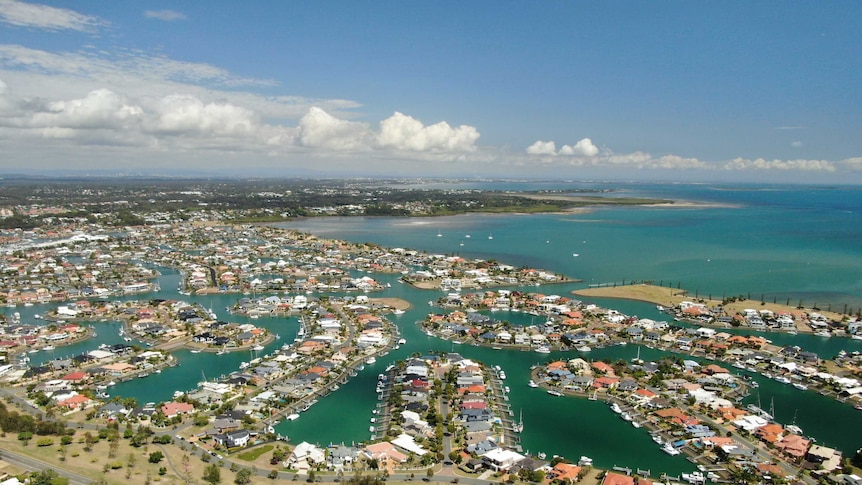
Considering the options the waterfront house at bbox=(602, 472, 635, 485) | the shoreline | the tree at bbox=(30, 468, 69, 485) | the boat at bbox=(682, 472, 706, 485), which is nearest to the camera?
the tree at bbox=(30, 468, 69, 485)

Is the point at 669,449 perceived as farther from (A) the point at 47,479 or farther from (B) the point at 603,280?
(B) the point at 603,280

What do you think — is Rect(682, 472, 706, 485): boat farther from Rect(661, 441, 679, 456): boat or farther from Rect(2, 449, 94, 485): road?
Rect(2, 449, 94, 485): road

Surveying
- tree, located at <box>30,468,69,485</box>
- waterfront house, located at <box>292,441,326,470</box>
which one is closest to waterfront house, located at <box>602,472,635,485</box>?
waterfront house, located at <box>292,441,326,470</box>

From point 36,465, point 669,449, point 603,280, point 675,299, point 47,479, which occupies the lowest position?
point 669,449

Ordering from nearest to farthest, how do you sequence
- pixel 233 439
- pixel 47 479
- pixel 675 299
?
pixel 47 479 → pixel 233 439 → pixel 675 299

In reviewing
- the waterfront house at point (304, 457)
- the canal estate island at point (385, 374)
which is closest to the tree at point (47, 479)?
the canal estate island at point (385, 374)

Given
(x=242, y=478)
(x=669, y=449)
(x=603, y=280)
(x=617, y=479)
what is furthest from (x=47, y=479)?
(x=603, y=280)
